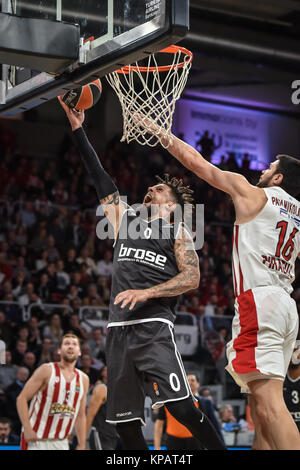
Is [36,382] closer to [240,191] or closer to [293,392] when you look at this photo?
[293,392]

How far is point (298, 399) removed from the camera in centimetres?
679

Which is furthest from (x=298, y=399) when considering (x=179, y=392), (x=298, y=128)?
(x=298, y=128)

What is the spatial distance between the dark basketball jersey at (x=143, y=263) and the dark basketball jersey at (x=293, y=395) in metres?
2.11

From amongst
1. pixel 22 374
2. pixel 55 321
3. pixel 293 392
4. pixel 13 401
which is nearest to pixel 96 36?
pixel 293 392

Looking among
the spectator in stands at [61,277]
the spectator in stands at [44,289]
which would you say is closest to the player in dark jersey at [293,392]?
the spectator in stands at [44,289]

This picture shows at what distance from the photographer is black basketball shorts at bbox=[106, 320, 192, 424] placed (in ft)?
15.7

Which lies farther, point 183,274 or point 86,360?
point 86,360

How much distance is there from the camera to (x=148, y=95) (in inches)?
212

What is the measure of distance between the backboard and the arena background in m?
5.76

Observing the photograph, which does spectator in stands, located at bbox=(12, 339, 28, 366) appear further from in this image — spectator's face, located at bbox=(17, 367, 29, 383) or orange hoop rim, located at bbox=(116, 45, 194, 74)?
orange hoop rim, located at bbox=(116, 45, 194, 74)

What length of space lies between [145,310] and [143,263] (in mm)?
346

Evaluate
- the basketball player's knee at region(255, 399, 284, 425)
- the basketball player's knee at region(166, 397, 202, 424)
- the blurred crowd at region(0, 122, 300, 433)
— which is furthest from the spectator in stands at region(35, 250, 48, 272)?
the basketball player's knee at region(255, 399, 284, 425)

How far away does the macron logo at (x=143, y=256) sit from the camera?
517cm
